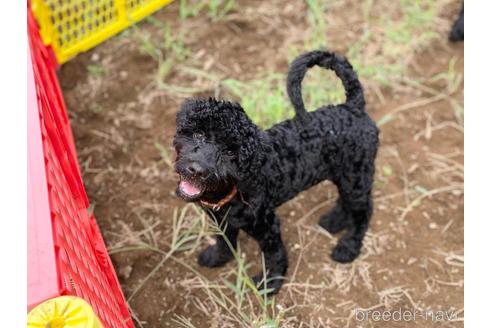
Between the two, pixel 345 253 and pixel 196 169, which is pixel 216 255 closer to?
pixel 345 253

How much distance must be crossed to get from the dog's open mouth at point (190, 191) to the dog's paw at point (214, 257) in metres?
0.91

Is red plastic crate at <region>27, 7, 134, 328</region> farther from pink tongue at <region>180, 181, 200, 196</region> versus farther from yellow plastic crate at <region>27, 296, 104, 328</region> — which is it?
pink tongue at <region>180, 181, 200, 196</region>

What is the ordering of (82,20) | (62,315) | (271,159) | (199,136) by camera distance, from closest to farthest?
1. (62,315)
2. (199,136)
3. (271,159)
4. (82,20)

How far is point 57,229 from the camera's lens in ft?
7.01

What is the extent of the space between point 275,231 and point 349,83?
922 mm

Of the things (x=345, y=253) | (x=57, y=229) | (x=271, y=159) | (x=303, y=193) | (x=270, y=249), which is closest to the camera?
(x=57, y=229)

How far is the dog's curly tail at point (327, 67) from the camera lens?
2945 mm

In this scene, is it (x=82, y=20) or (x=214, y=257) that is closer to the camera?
(x=214, y=257)

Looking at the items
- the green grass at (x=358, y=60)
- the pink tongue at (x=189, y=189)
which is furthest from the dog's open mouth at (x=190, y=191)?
the green grass at (x=358, y=60)

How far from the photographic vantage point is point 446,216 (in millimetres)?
3791

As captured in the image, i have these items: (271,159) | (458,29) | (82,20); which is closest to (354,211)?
(271,159)

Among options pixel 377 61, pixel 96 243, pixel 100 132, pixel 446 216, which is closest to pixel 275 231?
pixel 96 243

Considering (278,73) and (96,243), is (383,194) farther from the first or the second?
(96,243)

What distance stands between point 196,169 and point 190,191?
142 millimetres
